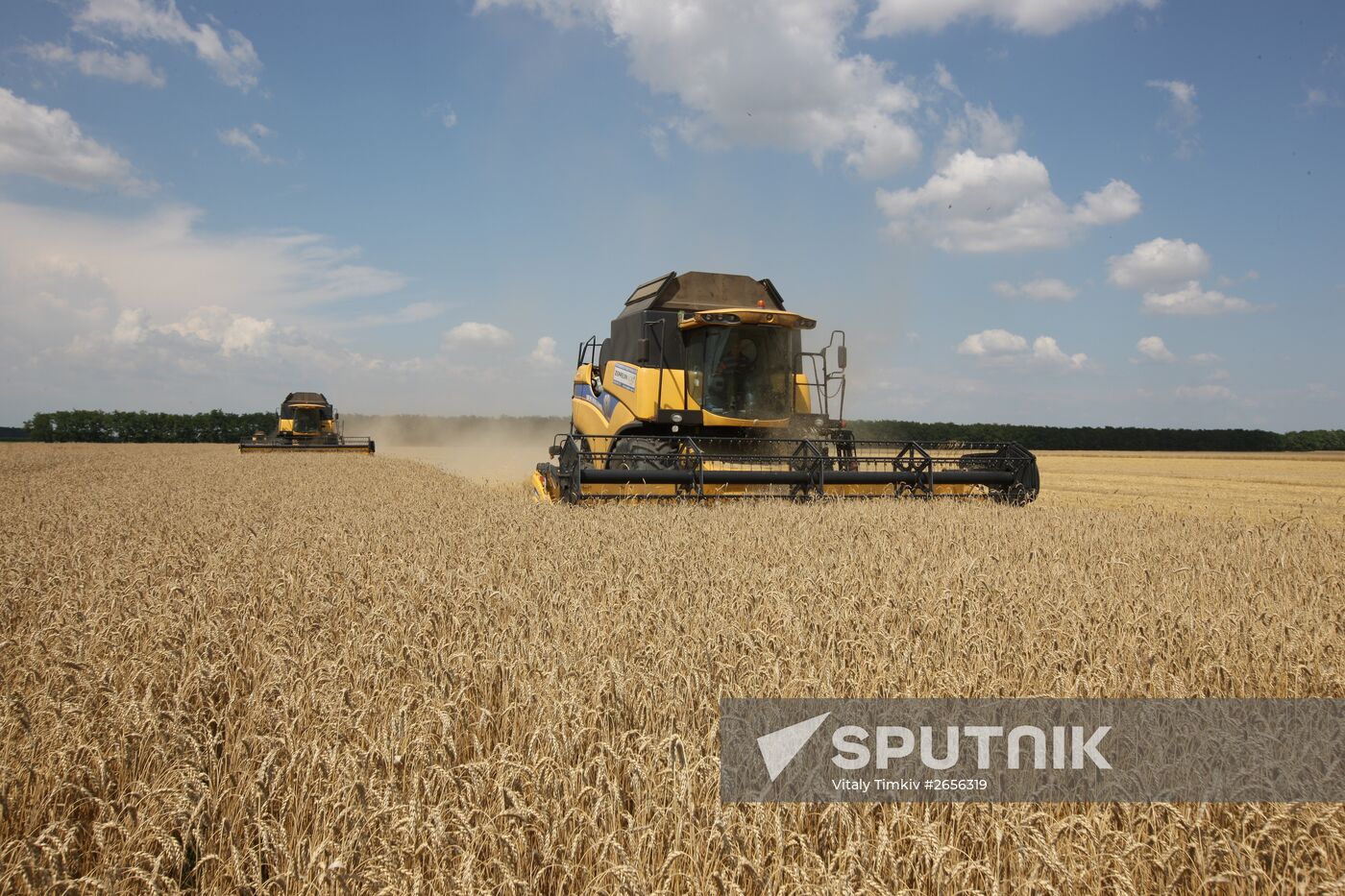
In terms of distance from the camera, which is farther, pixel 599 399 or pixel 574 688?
pixel 599 399

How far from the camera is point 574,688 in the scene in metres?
3.03

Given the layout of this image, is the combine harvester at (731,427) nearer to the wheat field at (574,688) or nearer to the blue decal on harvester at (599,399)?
the blue decal on harvester at (599,399)

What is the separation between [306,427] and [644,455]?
1009 inches

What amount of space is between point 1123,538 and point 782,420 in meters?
5.24

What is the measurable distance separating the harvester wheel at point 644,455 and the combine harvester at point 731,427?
0.07 ft

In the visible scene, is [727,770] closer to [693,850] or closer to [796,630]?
[693,850]

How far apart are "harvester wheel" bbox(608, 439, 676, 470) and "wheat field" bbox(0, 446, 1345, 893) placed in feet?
10.9

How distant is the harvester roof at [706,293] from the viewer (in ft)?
40.6

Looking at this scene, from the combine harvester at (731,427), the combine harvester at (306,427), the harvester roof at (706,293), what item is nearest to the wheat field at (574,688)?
the combine harvester at (731,427)

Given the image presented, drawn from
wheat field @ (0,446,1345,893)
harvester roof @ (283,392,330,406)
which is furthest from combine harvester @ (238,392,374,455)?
wheat field @ (0,446,1345,893)

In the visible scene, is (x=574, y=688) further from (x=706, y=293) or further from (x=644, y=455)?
(x=706, y=293)

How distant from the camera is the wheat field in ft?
6.77

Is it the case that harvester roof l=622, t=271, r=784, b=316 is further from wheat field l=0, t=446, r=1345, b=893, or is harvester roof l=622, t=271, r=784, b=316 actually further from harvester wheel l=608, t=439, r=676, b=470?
wheat field l=0, t=446, r=1345, b=893

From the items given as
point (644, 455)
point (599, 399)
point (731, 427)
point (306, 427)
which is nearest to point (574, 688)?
point (644, 455)
